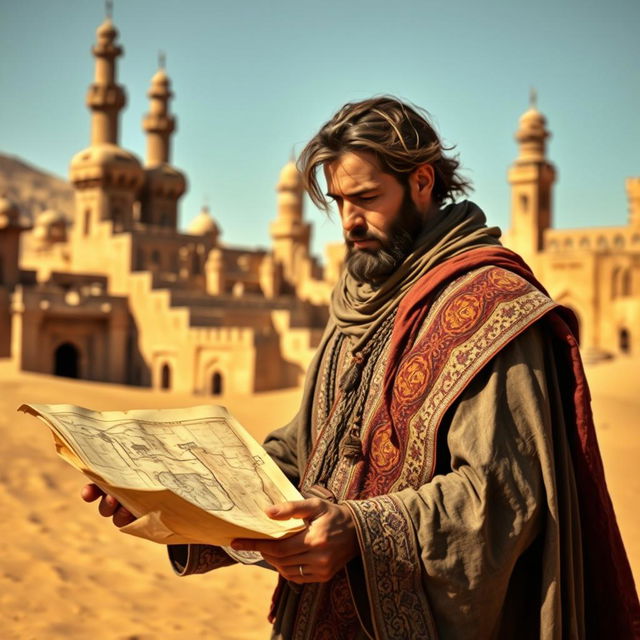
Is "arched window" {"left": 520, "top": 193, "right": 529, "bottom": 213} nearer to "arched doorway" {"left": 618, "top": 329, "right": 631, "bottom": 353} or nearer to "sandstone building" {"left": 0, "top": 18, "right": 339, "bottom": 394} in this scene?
"arched doorway" {"left": 618, "top": 329, "right": 631, "bottom": 353}

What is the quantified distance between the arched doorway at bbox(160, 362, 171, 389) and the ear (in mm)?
25493

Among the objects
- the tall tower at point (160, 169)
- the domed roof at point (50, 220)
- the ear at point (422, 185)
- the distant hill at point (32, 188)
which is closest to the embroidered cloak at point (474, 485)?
the ear at point (422, 185)

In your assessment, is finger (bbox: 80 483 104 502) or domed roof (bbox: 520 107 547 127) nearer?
finger (bbox: 80 483 104 502)

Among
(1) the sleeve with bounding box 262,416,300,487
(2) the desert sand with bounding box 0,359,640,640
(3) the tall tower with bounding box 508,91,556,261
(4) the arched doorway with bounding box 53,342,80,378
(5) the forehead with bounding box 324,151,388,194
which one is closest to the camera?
(5) the forehead with bounding box 324,151,388,194

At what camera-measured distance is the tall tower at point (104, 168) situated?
3709 centimetres

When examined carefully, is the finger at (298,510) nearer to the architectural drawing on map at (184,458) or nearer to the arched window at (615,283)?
the architectural drawing on map at (184,458)

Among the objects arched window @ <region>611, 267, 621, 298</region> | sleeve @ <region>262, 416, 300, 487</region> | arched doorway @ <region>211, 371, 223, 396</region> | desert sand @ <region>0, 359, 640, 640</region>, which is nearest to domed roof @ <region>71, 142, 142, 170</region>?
arched doorway @ <region>211, 371, 223, 396</region>

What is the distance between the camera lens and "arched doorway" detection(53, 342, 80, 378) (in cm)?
2819

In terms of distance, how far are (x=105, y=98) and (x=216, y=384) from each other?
61.0 feet

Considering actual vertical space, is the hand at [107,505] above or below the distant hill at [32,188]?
below

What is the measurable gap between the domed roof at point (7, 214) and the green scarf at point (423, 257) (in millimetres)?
28811

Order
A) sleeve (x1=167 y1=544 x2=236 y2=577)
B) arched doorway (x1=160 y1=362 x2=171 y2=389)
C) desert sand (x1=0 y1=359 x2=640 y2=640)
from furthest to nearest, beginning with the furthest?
arched doorway (x1=160 y1=362 x2=171 y2=389), desert sand (x1=0 y1=359 x2=640 y2=640), sleeve (x1=167 y1=544 x2=236 y2=577)

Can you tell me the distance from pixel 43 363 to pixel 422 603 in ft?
83.5

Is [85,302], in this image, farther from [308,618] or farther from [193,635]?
[308,618]
